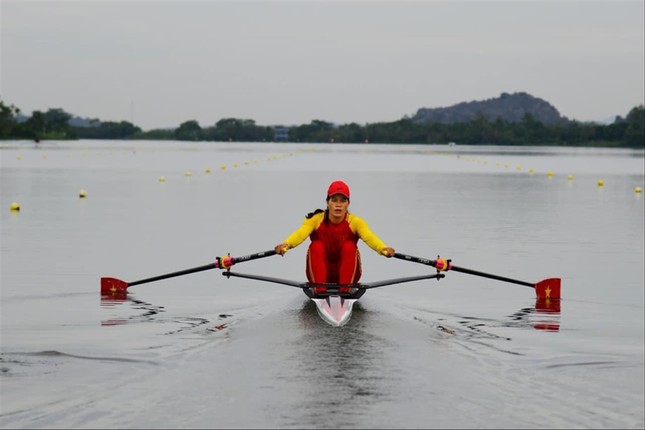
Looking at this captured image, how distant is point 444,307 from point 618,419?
804cm

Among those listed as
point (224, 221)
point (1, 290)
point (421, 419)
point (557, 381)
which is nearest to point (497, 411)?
point (421, 419)

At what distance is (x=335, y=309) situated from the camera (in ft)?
50.8

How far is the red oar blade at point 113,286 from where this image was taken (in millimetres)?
19641

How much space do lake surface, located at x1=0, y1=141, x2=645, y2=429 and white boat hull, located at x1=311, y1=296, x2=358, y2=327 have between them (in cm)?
18

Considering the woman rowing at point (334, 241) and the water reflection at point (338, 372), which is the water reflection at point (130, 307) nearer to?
the woman rowing at point (334, 241)

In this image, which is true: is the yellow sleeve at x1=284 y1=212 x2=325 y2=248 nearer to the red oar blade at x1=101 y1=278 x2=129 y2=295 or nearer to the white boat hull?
the white boat hull

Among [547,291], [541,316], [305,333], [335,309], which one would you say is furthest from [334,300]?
[547,291]

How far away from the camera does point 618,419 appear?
1079 centimetres

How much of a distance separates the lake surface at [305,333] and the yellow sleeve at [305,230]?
0.96 meters

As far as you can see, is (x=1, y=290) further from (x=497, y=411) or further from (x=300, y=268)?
(x=497, y=411)

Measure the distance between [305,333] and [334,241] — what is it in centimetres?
320

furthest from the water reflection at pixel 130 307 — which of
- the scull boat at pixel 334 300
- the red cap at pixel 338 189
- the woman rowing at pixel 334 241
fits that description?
the red cap at pixel 338 189

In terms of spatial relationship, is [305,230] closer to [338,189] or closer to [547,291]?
[338,189]

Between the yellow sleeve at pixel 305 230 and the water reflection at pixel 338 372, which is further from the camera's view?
the yellow sleeve at pixel 305 230
